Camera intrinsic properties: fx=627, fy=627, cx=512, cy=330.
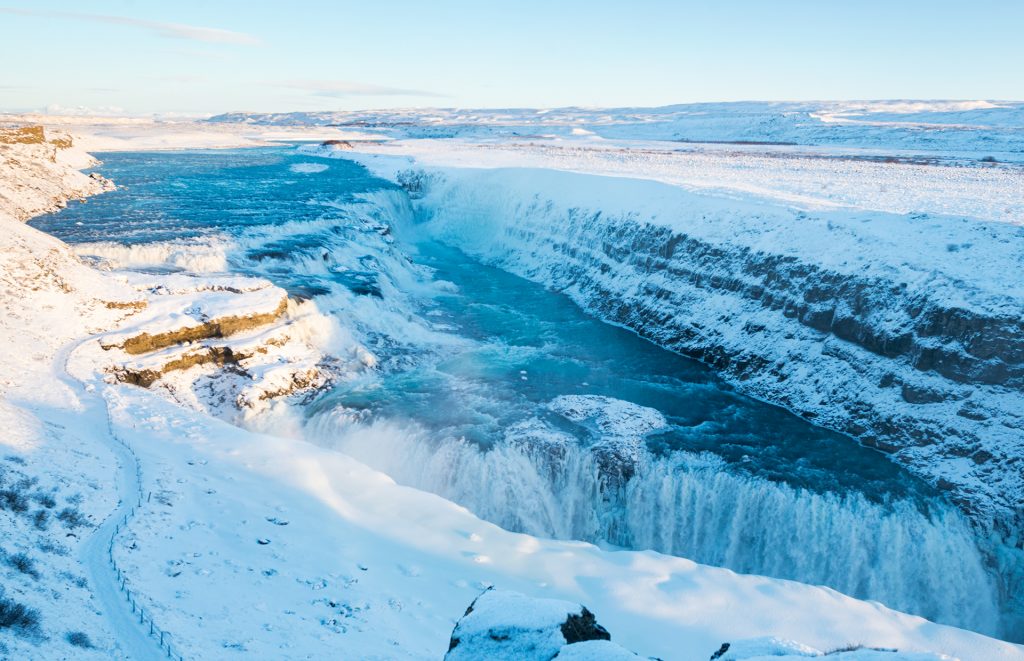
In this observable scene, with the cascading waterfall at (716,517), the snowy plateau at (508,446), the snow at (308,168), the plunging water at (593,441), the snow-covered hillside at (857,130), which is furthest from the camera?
the snow-covered hillside at (857,130)

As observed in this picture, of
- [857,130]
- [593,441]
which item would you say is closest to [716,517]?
[593,441]

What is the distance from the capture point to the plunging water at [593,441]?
1414 centimetres

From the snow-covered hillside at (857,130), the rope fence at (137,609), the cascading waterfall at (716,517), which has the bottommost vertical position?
the cascading waterfall at (716,517)

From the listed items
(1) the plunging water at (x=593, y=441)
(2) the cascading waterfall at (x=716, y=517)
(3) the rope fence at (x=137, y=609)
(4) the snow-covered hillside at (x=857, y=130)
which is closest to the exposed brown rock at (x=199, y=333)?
(1) the plunging water at (x=593, y=441)

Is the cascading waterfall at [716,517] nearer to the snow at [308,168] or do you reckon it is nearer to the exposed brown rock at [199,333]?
the exposed brown rock at [199,333]

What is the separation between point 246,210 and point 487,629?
37.6m

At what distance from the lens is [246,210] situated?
3828cm

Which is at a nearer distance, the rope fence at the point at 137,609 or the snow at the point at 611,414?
the rope fence at the point at 137,609

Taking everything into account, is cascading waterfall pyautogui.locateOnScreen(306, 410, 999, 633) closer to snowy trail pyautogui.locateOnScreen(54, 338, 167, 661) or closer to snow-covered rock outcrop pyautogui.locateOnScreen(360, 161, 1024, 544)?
snow-covered rock outcrop pyautogui.locateOnScreen(360, 161, 1024, 544)

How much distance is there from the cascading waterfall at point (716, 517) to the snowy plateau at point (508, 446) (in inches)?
3.1

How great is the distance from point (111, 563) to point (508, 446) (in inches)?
372

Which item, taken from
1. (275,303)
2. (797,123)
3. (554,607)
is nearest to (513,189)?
(275,303)

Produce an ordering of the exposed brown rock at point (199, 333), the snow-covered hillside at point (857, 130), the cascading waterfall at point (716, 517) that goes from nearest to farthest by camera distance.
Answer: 1. the cascading waterfall at point (716, 517)
2. the exposed brown rock at point (199, 333)
3. the snow-covered hillside at point (857, 130)

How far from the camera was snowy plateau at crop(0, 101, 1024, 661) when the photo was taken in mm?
8492
